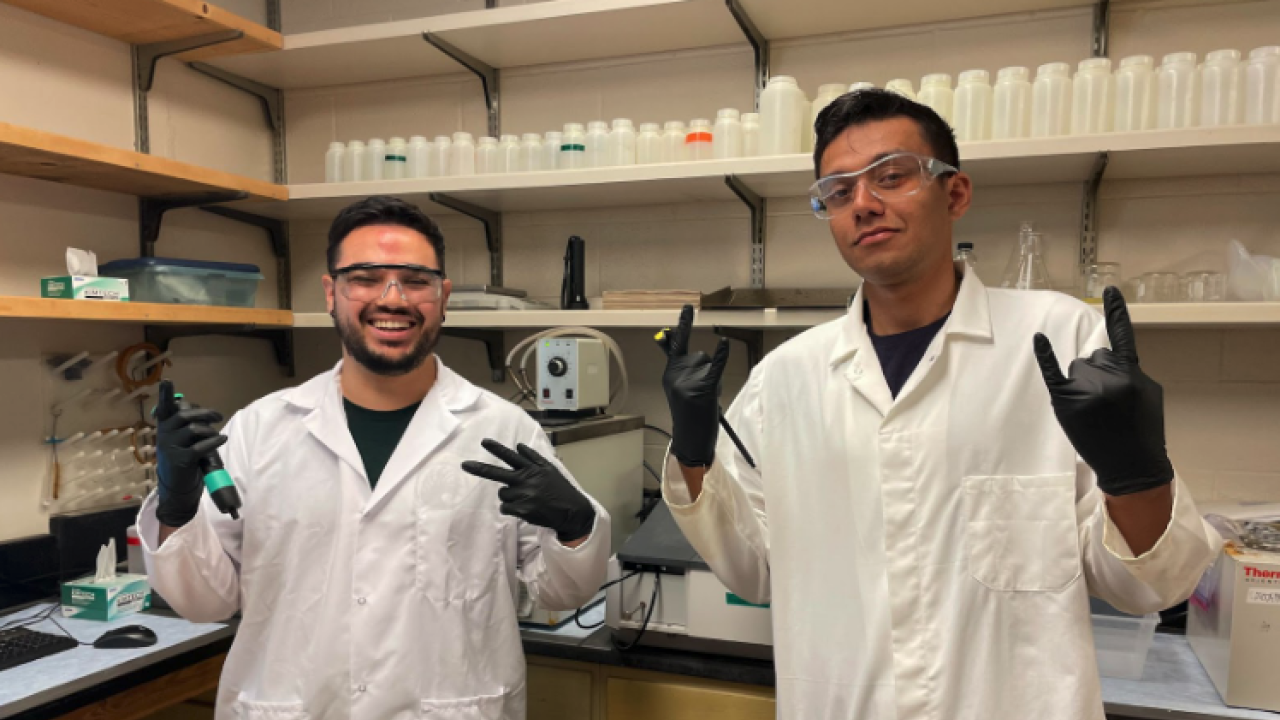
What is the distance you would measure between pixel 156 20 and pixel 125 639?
162 centimetres

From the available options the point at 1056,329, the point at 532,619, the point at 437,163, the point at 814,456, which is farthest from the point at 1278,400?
the point at 437,163

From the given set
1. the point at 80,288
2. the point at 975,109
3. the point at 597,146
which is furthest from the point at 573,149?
the point at 80,288

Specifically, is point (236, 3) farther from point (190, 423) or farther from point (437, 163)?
point (190, 423)

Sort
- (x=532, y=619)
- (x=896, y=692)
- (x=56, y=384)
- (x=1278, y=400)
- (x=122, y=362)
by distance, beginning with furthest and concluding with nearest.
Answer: (x=122, y=362) → (x=56, y=384) → (x=1278, y=400) → (x=532, y=619) → (x=896, y=692)

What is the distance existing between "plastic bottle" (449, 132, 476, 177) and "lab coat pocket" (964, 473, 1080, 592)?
5.59 ft

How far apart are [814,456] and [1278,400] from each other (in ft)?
4.79

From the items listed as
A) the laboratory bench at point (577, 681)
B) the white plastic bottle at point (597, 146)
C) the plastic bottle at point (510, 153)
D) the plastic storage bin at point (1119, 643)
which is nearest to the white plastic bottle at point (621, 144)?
the white plastic bottle at point (597, 146)

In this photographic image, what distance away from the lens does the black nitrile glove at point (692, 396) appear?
1.16 m

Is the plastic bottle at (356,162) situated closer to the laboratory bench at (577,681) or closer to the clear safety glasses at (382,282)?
the clear safety glasses at (382,282)

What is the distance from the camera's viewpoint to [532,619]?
5.85 feet

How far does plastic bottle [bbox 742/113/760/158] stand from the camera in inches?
79.0

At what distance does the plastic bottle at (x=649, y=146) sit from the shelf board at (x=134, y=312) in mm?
1182

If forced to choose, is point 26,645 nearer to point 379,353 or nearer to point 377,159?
point 379,353

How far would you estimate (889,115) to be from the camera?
1183 millimetres
